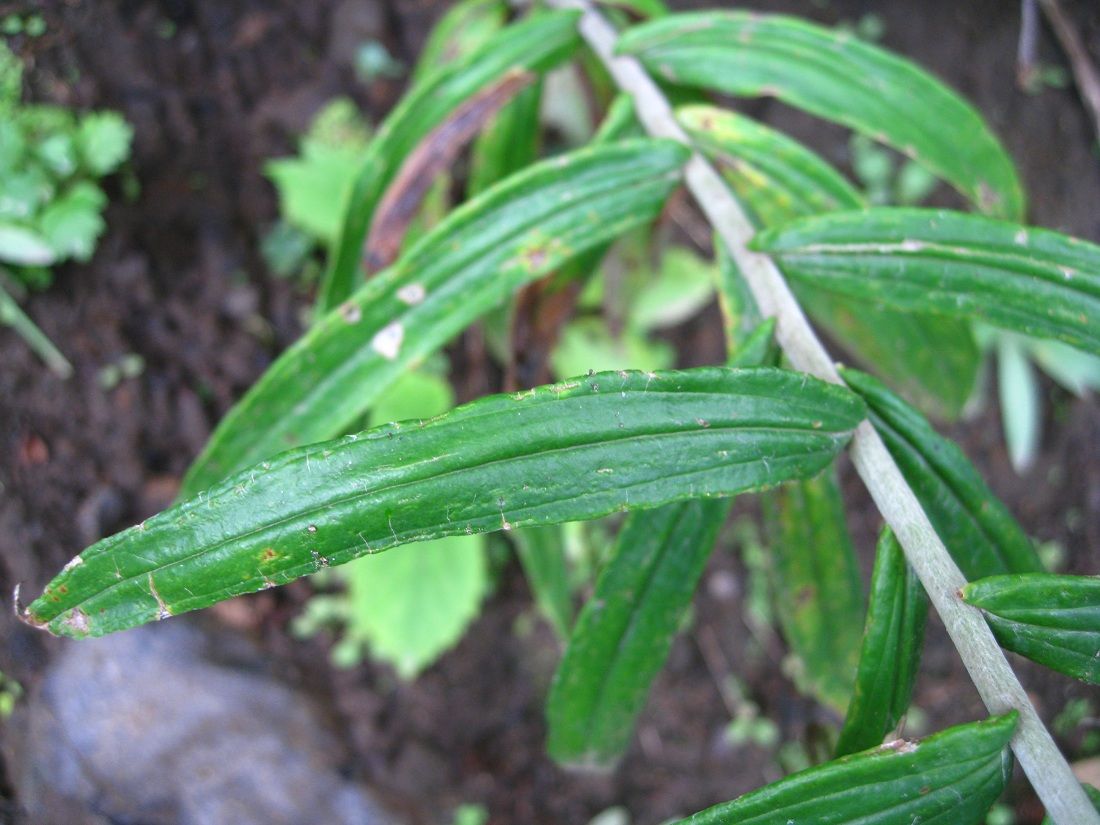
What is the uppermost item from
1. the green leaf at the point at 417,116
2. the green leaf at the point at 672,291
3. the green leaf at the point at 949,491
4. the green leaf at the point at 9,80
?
the green leaf at the point at 9,80

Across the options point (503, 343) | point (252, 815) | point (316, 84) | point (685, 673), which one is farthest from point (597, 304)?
point (252, 815)

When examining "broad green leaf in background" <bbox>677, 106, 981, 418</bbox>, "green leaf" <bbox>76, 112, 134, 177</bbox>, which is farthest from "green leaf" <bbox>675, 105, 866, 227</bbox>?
"green leaf" <bbox>76, 112, 134, 177</bbox>

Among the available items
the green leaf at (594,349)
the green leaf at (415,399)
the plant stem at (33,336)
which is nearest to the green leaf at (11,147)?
the plant stem at (33,336)

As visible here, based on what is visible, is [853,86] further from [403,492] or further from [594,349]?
[403,492]

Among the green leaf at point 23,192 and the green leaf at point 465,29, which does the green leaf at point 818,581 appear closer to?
the green leaf at point 465,29

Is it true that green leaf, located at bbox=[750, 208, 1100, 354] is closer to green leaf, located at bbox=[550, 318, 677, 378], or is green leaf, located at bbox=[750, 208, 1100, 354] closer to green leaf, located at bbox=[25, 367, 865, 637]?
green leaf, located at bbox=[25, 367, 865, 637]

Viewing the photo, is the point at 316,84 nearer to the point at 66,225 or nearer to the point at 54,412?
the point at 66,225

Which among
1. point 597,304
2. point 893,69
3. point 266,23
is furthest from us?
point 597,304
